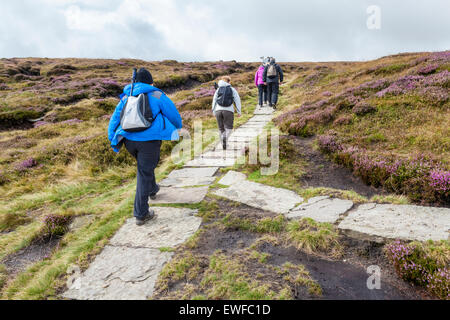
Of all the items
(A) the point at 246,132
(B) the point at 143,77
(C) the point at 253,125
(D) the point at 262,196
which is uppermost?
(B) the point at 143,77

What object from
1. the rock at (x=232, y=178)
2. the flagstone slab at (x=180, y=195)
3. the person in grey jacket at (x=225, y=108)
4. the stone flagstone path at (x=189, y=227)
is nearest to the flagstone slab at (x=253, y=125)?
the person in grey jacket at (x=225, y=108)

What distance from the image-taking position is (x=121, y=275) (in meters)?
3.33

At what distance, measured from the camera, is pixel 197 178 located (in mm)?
6688

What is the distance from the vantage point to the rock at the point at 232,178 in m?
6.08

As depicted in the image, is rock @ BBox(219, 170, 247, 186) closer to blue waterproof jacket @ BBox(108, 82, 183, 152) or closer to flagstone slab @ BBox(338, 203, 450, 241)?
blue waterproof jacket @ BBox(108, 82, 183, 152)

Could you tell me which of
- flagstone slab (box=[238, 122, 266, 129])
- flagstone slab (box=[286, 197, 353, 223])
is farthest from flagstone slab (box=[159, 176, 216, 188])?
flagstone slab (box=[238, 122, 266, 129])

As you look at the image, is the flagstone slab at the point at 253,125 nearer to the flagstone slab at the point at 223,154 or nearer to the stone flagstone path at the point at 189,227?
the flagstone slab at the point at 223,154

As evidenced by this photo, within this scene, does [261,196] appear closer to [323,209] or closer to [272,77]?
[323,209]

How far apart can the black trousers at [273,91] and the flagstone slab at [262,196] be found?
1057cm

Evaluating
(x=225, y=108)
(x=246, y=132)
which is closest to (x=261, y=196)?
(x=225, y=108)

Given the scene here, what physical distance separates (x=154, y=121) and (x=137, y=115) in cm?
31

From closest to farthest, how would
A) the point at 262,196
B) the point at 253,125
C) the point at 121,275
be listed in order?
the point at 121,275, the point at 262,196, the point at 253,125
